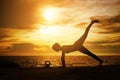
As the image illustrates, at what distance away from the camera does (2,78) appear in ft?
40.4

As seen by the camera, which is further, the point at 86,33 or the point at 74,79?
the point at 86,33

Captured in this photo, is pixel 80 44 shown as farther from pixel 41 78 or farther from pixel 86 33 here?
pixel 41 78

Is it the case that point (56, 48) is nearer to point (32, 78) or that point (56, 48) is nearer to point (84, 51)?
point (84, 51)

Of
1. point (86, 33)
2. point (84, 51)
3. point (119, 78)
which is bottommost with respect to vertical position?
point (119, 78)

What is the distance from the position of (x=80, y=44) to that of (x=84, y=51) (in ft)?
2.18

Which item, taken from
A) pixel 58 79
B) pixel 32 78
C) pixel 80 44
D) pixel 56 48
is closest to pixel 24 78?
Answer: pixel 32 78

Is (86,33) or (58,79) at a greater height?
(86,33)

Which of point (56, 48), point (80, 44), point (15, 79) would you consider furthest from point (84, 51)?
point (15, 79)

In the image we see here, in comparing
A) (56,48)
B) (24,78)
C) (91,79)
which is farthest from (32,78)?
(56,48)

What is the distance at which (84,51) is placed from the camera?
19.1 meters

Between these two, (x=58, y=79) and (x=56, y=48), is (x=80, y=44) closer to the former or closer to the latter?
(x=56, y=48)

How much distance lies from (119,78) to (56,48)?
715 cm

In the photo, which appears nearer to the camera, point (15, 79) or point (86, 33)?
point (15, 79)

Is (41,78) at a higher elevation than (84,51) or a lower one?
lower
